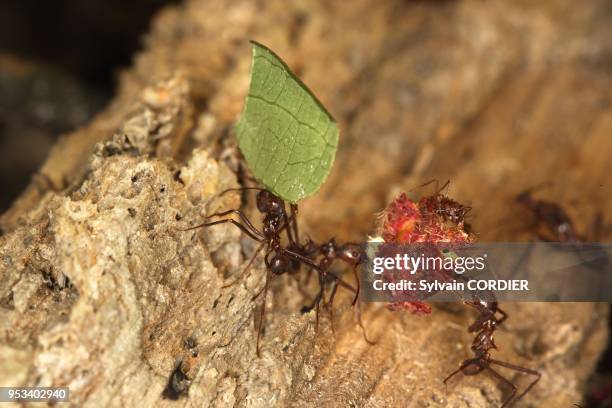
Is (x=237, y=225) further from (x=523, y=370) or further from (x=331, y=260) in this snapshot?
(x=523, y=370)

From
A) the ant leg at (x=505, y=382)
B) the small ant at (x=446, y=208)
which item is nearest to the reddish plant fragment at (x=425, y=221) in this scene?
the small ant at (x=446, y=208)

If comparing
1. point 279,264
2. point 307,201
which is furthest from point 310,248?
point 307,201

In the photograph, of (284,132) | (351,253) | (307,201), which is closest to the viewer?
(284,132)

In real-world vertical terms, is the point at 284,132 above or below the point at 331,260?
above

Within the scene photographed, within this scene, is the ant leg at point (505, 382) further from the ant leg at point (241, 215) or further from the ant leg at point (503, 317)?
the ant leg at point (241, 215)

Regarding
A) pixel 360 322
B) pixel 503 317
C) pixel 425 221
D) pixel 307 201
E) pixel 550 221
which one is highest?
pixel 550 221

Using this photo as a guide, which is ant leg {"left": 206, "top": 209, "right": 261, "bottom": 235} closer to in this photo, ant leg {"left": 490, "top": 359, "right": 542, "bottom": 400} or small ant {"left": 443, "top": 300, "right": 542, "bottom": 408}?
small ant {"left": 443, "top": 300, "right": 542, "bottom": 408}
